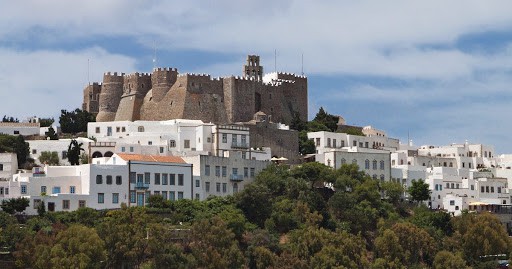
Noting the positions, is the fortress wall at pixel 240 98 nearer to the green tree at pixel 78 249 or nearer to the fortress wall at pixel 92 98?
the fortress wall at pixel 92 98

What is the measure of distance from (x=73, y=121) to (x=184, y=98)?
9072mm

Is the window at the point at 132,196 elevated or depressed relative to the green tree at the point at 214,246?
elevated

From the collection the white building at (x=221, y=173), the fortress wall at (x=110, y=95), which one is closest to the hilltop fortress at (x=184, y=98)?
the fortress wall at (x=110, y=95)

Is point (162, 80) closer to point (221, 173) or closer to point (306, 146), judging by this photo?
point (306, 146)

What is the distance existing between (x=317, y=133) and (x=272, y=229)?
2298cm

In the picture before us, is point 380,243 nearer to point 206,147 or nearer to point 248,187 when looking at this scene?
point 248,187

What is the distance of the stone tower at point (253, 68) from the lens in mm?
106750

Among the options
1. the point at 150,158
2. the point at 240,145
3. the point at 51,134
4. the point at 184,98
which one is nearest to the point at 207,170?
the point at 150,158

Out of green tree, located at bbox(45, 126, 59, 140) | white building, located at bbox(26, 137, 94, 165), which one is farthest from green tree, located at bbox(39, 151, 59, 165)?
green tree, located at bbox(45, 126, 59, 140)

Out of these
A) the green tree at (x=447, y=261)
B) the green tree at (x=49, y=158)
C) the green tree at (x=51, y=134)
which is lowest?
the green tree at (x=447, y=261)

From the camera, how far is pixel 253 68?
10731 centimetres

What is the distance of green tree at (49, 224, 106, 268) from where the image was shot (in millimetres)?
59188

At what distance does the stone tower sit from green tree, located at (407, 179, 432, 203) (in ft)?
78.7

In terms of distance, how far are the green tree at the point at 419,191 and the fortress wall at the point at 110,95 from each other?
26.1 m
